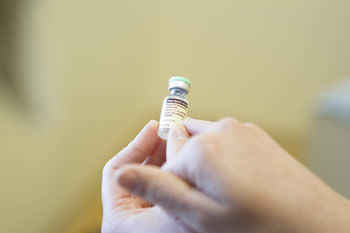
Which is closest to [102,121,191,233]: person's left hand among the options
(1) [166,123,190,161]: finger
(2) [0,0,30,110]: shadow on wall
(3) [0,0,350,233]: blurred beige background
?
(1) [166,123,190,161]: finger

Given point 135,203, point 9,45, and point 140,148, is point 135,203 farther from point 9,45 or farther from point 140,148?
point 9,45

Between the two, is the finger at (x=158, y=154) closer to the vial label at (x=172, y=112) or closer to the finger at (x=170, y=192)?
the vial label at (x=172, y=112)

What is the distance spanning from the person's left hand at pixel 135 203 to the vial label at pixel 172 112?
0.19ft

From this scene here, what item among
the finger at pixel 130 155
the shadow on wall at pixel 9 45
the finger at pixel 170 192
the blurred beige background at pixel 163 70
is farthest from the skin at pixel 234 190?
the shadow on wall at pixel 9 45

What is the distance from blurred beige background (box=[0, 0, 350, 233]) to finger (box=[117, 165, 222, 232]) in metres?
0.73

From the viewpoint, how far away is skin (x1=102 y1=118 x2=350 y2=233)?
1.02ft

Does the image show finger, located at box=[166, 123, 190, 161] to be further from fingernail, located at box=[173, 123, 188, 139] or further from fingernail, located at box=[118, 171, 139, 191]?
fingernail, located at box=[118, 171, 139, 191]

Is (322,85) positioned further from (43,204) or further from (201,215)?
(43,204)

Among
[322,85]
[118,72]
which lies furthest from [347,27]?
[118,72]

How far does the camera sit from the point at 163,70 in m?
1.10

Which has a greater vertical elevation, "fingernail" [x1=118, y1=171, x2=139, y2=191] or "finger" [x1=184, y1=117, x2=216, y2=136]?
"finger" [x1=184, y1=117, x2=216, y2=136]

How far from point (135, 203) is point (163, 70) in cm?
70

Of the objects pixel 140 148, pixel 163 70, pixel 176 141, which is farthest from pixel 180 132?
pixel 163 70

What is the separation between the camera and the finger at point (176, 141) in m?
0.44
